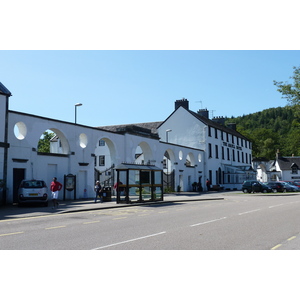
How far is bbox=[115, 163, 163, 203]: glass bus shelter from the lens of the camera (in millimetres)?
25297

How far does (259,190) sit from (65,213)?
3317 cm

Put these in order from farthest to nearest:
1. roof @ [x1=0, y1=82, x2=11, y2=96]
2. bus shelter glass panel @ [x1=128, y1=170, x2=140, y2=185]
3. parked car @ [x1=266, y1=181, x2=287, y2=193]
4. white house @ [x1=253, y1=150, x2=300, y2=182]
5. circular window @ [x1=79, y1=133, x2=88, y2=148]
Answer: white house @ [x1=253, y1=150, x2=300, y2=182] → parked car @ [x1=266, y1=181, x2=287, y2=193] → circular window @ [x1=79, y1=133, x2=88, y2=148] → bus shelter glass panel @ [x1=128, y1=170, x2=140, y2=185] → roof @ [x1=0, y1=82, x2=11, y2=96]

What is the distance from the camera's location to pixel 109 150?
1423 inches

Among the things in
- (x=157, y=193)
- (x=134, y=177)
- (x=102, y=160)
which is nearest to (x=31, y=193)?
(x=134, y=177)

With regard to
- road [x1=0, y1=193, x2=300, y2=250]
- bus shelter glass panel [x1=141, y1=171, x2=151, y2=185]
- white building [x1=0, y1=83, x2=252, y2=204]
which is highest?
white building [x1=0, y1=83, x2=252, y2=204]

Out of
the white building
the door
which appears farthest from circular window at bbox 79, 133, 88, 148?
the door

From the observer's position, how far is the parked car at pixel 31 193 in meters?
22.2

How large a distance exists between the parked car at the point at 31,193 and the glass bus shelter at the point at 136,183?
15.6 ft

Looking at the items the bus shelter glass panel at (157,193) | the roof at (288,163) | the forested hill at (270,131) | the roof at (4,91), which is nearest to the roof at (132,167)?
the bus shelter glass panel at (157,193)

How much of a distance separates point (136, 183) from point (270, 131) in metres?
97.3

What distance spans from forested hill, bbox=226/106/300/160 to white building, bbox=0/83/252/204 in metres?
31.3

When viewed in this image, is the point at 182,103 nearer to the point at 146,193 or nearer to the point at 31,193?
the point at 146,193

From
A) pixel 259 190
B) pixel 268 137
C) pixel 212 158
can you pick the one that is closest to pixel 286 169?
pixel 268 137

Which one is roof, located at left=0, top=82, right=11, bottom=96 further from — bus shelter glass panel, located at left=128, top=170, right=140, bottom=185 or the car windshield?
bus shelter glass panel, located at left=128, top=170, right=140, bottom=185
